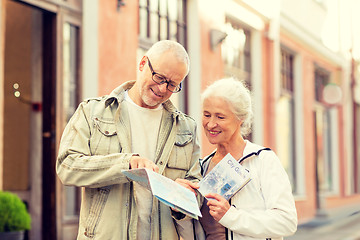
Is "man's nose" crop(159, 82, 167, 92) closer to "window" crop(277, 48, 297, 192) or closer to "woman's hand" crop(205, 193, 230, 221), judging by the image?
"woman's hand" crop(205, 193, 230, 221)

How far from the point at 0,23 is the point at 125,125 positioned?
11.6 feet

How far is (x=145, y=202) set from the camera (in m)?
2.68

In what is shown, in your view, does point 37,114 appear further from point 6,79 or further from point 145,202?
point 145,202

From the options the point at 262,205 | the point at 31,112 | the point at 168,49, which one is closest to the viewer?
the point at 168,49

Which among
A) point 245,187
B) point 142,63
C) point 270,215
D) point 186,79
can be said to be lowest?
point 270,215

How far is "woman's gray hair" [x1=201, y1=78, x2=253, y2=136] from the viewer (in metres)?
3.10

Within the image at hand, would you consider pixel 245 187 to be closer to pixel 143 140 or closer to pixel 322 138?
pixel 143 140

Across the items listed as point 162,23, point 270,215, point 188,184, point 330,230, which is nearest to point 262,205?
point 270,215

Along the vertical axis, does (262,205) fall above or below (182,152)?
below

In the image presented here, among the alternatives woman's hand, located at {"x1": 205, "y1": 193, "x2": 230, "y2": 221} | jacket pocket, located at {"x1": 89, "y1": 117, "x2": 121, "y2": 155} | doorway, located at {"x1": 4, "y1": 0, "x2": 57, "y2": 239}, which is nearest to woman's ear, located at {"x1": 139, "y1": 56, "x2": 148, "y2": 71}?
jacket pocket, located at {"x1": 89, "y1": 117, "x2": 121, "y2": 155}

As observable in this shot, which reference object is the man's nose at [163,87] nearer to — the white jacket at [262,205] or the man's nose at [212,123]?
the man's nose at [212,123]

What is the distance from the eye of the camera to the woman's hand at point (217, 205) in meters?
2.90

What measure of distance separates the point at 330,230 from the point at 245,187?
8.99 m

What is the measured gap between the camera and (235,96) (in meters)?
3.11
